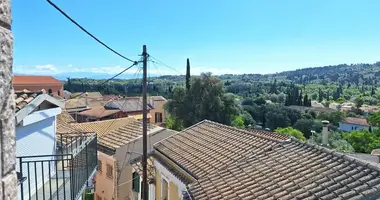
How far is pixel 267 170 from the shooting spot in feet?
24.0

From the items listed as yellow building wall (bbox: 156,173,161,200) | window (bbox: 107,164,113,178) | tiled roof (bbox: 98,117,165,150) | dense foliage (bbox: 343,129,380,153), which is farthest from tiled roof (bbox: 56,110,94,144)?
dense foliage (bbox: 343,129,380,153)

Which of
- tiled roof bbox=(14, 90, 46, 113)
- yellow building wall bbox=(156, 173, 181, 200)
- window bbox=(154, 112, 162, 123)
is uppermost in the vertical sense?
tiled roof bbox=(14, 90, 46, 113)

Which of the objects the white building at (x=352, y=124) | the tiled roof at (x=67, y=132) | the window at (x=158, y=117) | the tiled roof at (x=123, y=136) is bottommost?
the white building at (x=352, y=124)

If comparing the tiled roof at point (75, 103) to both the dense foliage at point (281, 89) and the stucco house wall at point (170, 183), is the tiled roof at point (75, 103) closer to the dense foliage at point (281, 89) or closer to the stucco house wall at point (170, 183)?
the dense foliage at point (281, 89)

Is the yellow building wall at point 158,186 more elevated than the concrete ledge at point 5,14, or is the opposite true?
the concrete ledge at point 5,14

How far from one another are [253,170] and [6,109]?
6.82m

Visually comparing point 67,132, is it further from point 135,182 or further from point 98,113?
point 98,113

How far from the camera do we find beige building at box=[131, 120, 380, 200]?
582 centimetres

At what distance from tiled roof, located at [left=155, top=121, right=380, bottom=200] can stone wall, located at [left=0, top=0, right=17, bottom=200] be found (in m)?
5.30

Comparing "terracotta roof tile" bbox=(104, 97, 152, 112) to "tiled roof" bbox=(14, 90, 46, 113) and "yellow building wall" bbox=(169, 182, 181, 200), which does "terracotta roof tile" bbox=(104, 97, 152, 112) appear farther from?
"tiled roof" bbox=(14, 90, 46, 113)

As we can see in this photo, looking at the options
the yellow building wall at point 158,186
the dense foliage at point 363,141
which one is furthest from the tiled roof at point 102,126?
the dense foliage at point 363,141

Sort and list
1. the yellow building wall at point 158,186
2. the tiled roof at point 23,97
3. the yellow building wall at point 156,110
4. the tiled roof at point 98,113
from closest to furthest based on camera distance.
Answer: the tiled roof at point 23,97
the yellow building wall at point 158,186
the tiled roof at point 98,113
the yellow building wall at point 156,110

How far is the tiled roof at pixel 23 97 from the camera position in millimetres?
4634

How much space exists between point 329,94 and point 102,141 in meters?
139
